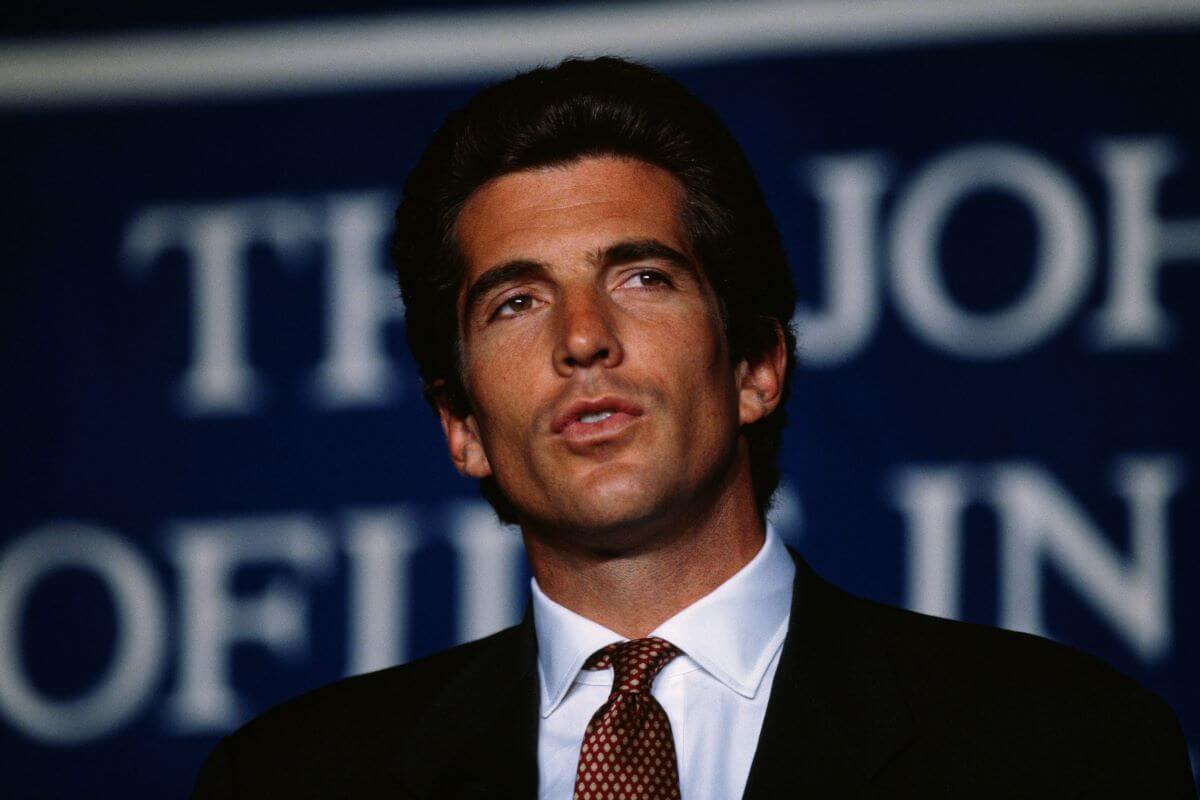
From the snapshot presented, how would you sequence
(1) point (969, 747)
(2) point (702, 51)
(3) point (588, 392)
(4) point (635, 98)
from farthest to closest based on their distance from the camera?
(2) point (702, 51), (4) point (635, 98), (3) point (588, 392), (1) point (969, 747)

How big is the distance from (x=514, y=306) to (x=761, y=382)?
371mm

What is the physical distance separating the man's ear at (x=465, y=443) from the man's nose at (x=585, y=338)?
1.08ft

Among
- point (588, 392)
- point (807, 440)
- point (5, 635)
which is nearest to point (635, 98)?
point (588, 392)

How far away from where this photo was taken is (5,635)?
141 inches

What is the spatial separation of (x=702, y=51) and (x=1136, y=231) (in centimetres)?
92

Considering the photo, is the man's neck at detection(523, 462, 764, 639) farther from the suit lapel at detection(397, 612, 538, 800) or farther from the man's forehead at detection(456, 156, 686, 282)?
the man's forehead at detection(456, 156, 686, 282)

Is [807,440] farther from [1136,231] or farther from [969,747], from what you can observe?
[969,747]

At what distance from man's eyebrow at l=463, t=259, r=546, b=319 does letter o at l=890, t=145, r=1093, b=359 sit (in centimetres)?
132

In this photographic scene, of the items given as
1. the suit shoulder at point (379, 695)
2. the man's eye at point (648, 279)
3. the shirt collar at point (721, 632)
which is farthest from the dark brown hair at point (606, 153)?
the suit shoulder at point (379, 695)

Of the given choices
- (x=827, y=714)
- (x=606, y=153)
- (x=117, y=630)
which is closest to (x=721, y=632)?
(x=827, y=714)

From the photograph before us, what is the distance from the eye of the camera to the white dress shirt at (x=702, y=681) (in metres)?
1.98

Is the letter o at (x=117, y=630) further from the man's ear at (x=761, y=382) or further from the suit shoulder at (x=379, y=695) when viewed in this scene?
the man's ear at (x=761, y=382)

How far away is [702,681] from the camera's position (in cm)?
201

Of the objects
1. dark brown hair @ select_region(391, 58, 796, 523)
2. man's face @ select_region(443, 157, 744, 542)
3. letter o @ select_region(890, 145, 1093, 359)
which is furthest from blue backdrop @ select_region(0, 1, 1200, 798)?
man's face @ select_region(443, 157, 744, 542)
